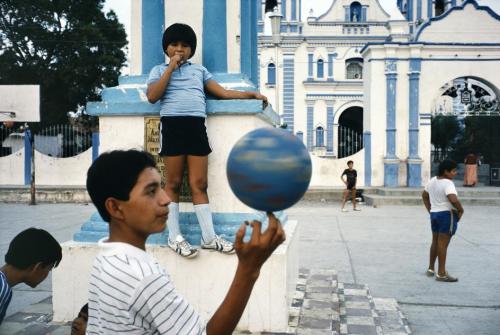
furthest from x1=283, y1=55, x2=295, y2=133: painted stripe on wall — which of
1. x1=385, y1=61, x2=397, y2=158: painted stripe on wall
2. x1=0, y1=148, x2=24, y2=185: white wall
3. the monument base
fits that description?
the monument base

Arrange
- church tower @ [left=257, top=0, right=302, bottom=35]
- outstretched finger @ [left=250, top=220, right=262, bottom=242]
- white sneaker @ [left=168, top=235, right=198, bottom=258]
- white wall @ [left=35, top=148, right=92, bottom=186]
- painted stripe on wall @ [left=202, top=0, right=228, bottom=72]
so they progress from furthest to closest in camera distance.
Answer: church tower @ [left=257, top=0, right=302, bottom=35]
white wall @ [left=35, top=148, right=92, bottom=186]
painted stripe on wall @ [left=202, top=0, right=228, bottom=72]
white sneaker @ [left=168, top=235, right=198, bottom=258]
outstretched finger @ [left=250, top=220, right=262, bottom=242]

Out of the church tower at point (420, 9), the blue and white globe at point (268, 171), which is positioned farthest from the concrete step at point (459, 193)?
the church tower at point (420, 9)

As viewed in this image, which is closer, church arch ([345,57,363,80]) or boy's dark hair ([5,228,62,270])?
boy's dark hair ([5,228,62,270])

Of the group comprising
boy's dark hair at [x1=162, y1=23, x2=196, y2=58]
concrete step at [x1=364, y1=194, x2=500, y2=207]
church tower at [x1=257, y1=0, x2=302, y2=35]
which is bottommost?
concrete step at [x1=364, y1=194, x2=500, y2=207]

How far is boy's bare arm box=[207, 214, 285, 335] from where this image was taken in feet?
4.53

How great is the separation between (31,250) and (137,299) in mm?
1371

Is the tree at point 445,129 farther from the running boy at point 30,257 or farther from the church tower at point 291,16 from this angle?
the running boy at point 30,257

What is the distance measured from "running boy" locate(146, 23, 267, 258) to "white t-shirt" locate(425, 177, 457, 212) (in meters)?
3.28

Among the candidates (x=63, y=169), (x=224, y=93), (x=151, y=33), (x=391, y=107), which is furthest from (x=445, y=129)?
(x=224, y=93)

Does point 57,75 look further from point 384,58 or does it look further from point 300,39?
point 384,58

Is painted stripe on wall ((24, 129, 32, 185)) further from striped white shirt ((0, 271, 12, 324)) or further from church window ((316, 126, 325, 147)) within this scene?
striped white shirt ((0, 271, 12, 324))

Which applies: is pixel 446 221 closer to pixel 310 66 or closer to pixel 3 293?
pixel 3 293

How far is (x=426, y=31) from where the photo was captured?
17375 millimetres

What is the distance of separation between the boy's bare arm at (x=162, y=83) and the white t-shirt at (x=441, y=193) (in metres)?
3.66
